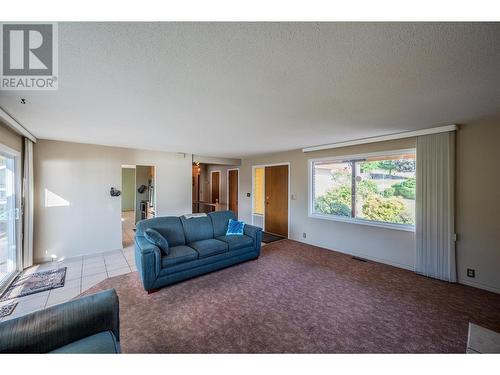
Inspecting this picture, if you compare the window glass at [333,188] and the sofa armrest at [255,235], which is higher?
the window glass at [333,188]

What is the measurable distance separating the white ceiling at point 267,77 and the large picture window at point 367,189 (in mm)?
942

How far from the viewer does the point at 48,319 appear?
50.3 inches

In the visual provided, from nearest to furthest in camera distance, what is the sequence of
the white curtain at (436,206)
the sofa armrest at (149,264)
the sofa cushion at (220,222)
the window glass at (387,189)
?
the sofa armrest at (149,264), the white curtain at (436,206), the window glass at (387,189), the sofa cushion at (220,222)

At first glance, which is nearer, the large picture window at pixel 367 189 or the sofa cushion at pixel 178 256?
the sofa cushion at pixel 178 256

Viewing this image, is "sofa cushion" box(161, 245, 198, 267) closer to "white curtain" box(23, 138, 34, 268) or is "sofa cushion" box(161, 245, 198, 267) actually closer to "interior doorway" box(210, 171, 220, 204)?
"white curtain" box(23, 138, 34, 268)

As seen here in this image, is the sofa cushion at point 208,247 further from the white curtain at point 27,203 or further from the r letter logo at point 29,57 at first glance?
the white curtain at point 27,203

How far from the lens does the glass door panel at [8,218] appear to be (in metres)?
2.98

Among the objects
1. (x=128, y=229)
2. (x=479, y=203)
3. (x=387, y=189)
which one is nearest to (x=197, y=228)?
(x=387, y=189)

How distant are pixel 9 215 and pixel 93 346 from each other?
11.4 feet

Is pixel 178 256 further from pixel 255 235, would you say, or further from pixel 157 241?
pixel 255 235

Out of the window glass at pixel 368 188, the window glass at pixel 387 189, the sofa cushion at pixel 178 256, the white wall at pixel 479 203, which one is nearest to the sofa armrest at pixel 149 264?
the sofa cushion at pixel 178 256

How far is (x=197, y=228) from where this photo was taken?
367 centimetres

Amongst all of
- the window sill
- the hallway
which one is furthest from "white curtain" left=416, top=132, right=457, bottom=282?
the hallway
